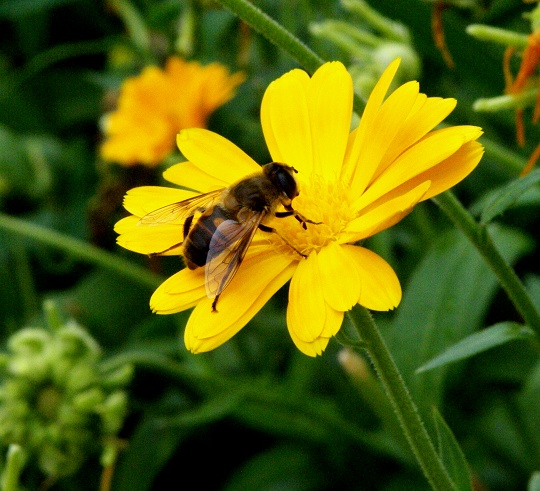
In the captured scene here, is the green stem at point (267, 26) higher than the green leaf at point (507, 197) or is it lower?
higher

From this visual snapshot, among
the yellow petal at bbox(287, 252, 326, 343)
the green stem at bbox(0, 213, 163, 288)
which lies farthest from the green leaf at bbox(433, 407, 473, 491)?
the green stem at bbox(0, 213, 163, 288)

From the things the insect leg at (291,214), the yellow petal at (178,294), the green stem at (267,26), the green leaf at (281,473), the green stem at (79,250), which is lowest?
the green leaf at (281,473)

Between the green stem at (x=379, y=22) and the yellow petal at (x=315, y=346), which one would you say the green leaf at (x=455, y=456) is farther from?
the green stem at (x=379, y=22)

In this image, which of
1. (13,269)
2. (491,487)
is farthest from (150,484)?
(13,269)

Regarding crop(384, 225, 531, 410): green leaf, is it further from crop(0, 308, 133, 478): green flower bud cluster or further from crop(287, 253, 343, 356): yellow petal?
crop(287, 253, 343, 356): yellow petal

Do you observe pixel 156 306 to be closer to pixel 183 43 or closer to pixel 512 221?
pixel 512 221

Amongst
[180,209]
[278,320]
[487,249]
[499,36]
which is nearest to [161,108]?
[278,320]

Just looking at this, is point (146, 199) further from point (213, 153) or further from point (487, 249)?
point (487, 249)

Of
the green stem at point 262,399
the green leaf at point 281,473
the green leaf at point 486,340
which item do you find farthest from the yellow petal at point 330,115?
the green leaf at point 281,473
